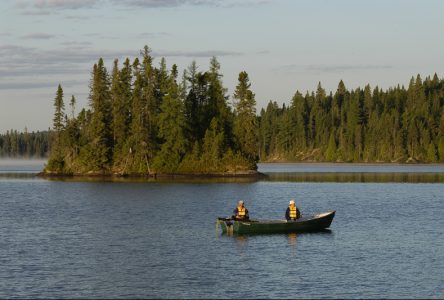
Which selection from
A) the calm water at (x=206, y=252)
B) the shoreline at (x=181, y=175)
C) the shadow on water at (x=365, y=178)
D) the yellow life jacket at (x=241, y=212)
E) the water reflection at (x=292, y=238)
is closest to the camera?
the calm water at (x=206, y=252)

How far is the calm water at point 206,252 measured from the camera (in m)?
38.3

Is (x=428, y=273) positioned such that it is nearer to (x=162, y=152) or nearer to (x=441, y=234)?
(x=441, y=234)

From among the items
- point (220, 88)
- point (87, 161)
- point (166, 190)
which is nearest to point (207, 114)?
point (220, 88)

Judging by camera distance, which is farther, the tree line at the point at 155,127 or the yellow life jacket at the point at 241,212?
the tree line at the point at 155,127

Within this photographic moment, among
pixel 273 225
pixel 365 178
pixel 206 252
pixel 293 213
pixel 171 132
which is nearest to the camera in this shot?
pixel 206 252

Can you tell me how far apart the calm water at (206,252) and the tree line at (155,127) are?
6308 centimetres

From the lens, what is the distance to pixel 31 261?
1797 inches

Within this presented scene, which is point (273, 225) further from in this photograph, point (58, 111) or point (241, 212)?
point (58, 111)

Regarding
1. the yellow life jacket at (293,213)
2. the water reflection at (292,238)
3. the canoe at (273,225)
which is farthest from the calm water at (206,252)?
the yellow life jacket at (293,213)

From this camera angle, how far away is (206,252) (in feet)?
164

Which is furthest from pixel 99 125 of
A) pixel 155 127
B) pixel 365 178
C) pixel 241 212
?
pixel 241 212

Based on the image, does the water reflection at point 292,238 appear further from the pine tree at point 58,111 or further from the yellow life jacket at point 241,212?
the pine tree at point 58,111

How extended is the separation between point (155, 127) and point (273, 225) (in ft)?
345

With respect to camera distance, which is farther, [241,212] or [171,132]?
[171,132]
